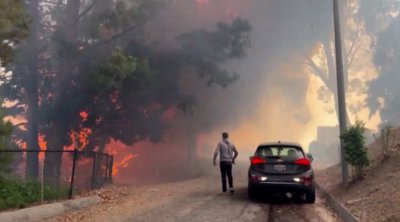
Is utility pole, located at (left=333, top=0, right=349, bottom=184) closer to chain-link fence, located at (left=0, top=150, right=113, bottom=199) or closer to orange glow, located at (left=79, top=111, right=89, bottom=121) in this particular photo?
chain-link fence, located at (left=0, top=150, right=113, bottom=199)

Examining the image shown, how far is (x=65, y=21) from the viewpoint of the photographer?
943 inches

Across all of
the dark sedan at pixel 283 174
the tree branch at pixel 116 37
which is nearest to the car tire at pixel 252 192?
the dark sedan at pixel 283 174

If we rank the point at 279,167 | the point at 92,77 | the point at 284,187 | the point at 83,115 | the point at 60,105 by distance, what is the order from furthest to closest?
the point at 83,115, the point at 60,105, the point at 92,77, the point at 279,167, the point at 284,187

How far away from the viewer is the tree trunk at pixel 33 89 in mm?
22484

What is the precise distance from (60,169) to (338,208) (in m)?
17.2

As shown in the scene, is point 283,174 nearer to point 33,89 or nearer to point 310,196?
point 310,196

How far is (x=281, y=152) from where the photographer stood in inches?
438

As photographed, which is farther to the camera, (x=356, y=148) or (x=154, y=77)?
(x=154, y=77)

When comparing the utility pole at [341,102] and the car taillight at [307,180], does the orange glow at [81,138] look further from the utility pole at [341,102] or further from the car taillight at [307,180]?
the car taillight at [307,180]

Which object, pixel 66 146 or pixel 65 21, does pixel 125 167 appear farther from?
pixel 65 21

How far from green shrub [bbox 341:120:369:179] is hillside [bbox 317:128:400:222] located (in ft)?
1.16

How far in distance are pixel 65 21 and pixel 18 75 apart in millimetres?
3957

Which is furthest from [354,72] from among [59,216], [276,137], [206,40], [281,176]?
[59,216]

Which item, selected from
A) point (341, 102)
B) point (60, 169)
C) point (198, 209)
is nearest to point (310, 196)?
point (198, 209)
